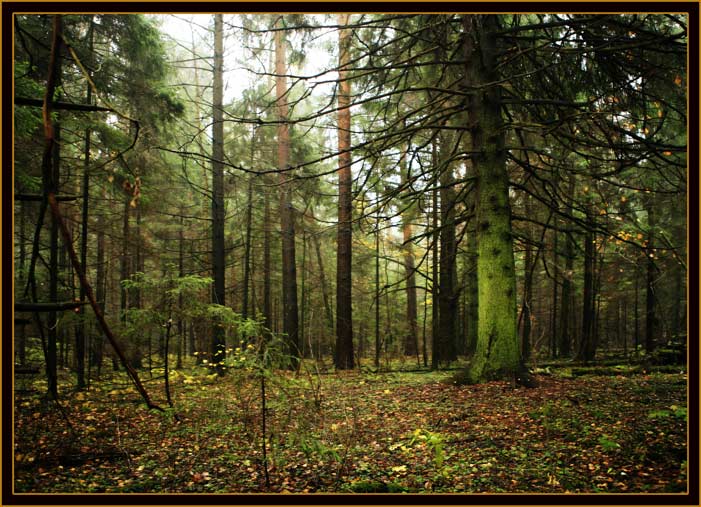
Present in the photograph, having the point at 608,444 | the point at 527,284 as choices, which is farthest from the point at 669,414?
the point at 527,284

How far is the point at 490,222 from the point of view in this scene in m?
6.95

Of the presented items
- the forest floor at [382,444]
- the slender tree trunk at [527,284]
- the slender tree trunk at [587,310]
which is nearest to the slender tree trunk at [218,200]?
the forest floor at [382,444]

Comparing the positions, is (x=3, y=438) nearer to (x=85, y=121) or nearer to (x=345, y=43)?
(x=85, y=121)

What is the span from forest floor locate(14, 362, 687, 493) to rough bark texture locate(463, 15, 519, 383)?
0.58 metres

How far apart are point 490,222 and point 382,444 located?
4.36m

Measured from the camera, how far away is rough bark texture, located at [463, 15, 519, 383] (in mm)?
6652

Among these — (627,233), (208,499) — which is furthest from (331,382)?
(627,233)

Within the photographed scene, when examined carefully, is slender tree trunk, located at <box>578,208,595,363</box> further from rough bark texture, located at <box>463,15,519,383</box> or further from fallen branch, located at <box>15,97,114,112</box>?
fallen branch, located at <box>15,97,114,112</box>

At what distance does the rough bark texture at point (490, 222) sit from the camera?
6652mm

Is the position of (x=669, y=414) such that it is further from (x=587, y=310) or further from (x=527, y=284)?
(x=587, y=310)

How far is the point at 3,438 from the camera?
2.51 metres

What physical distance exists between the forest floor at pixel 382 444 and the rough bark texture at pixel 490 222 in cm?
58

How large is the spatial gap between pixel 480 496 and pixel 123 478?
3.26m

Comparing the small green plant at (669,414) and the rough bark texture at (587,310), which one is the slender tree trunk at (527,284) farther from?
the small green plant at (669,414)
